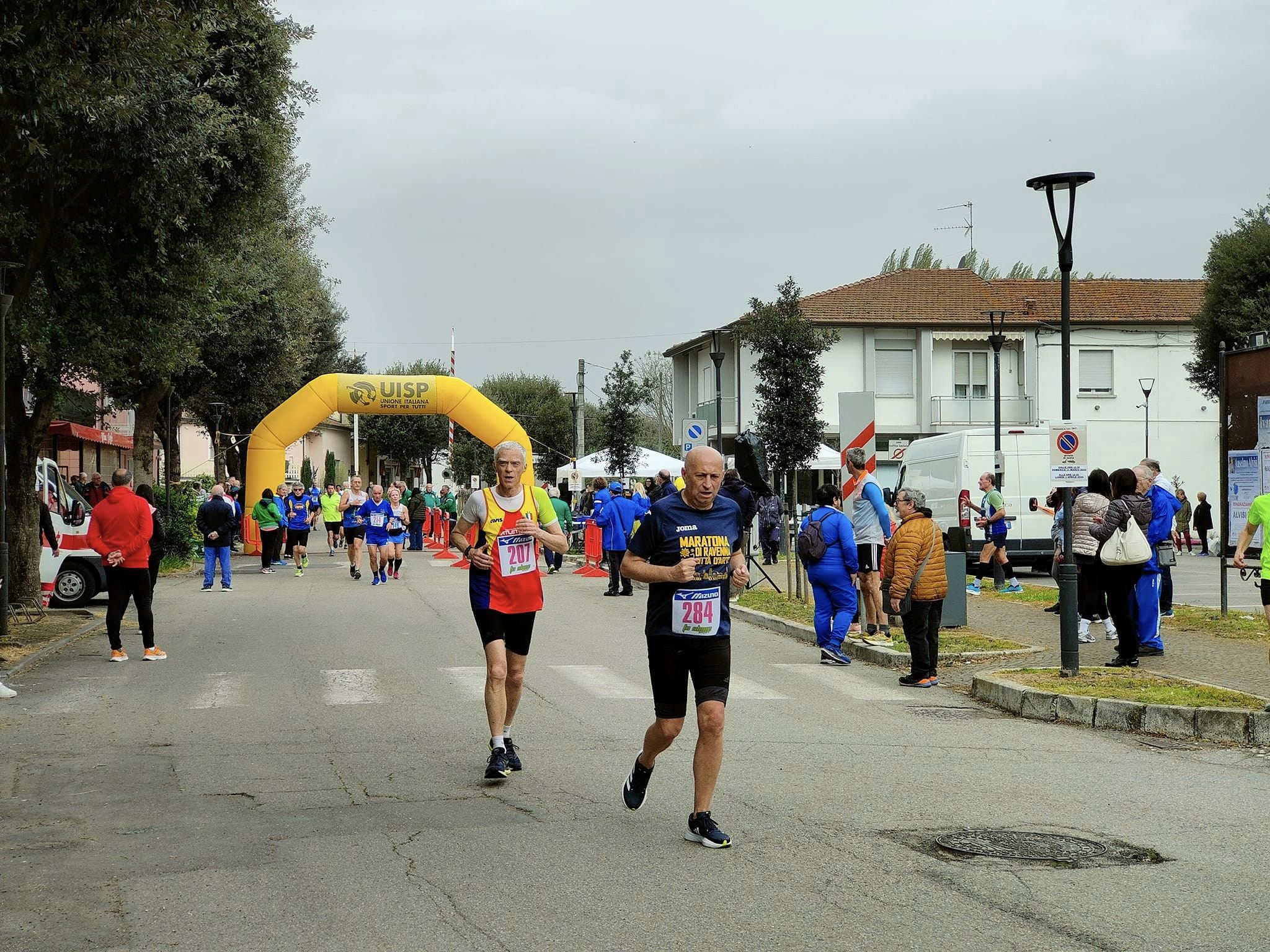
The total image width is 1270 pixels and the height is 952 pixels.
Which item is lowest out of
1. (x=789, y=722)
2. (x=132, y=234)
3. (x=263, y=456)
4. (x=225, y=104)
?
(x=789, y=722)

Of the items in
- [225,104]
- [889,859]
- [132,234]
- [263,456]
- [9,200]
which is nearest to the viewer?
[889,859]

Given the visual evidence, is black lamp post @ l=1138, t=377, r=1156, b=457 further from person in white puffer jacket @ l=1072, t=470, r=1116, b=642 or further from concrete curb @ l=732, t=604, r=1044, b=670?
concrete curb @ l=732, t=604, r=1044, b=670

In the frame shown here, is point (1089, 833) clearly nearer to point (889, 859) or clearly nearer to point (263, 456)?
point (889, 859)

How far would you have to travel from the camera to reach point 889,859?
5945 millimetres

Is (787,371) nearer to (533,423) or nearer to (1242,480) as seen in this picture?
(1242,480)

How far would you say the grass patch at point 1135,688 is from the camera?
10211 mm

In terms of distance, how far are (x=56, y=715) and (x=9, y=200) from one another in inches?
274

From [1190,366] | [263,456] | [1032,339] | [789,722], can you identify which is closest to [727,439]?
[1032,339]

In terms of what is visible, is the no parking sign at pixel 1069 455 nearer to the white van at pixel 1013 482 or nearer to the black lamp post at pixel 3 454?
the black lamp post at pixel 3 454

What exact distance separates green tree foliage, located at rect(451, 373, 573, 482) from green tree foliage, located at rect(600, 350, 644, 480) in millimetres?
33935

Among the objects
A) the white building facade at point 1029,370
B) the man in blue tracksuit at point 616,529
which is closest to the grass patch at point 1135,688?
the man in blue tracksuit at point 616,529

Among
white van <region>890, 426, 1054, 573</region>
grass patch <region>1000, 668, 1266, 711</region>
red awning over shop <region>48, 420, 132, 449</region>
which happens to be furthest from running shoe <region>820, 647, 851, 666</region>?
red awning over shop <region>48, 420, 132, 449</region>

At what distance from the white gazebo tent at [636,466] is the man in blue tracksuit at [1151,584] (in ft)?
81.1

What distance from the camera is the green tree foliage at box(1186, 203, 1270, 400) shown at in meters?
37.5
